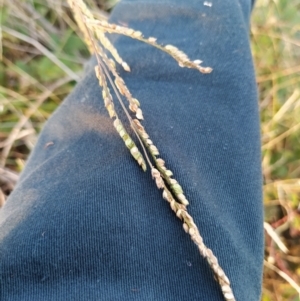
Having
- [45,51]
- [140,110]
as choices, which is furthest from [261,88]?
[140,110]

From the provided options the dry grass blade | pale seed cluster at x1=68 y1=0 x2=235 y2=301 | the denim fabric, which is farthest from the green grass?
pale seed cluster at x1=68 y1=0 x2=235 y2=301

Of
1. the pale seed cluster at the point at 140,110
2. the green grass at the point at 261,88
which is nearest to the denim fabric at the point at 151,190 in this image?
the pale seed cluster at the point at 140,110

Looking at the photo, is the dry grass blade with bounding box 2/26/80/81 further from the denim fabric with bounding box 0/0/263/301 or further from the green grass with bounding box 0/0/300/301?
the denim fabric with bounding box 0/0/263/301

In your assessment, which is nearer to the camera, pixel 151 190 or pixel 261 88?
pixel 151 190

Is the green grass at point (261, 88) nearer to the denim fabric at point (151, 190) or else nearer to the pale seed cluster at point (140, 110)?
the denim fabric at point (151, 190)

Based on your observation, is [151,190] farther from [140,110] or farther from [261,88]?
[261,88]

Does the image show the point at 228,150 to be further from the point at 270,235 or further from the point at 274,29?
the point at 274,29

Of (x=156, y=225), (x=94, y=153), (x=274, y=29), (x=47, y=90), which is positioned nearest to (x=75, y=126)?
(x=94, y=153)
